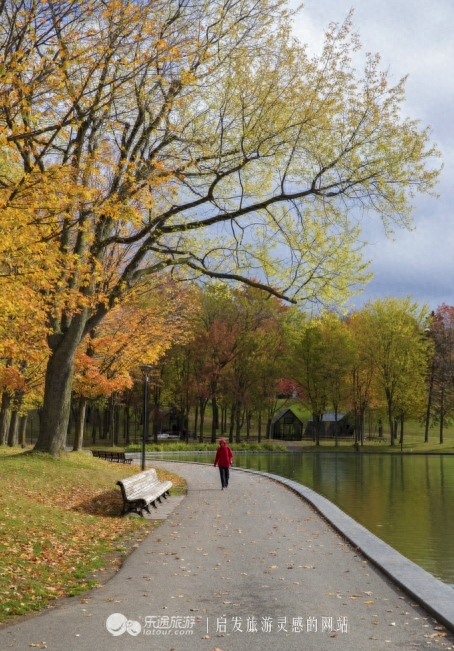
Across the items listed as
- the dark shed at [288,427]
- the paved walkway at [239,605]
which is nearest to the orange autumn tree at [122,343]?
the paved walkway at [239,605]

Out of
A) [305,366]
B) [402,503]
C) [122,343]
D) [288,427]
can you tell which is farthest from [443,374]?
[402,503]

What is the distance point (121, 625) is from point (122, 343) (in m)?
23.0

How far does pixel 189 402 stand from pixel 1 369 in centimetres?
3327

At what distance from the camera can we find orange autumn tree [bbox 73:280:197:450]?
92.0 feet

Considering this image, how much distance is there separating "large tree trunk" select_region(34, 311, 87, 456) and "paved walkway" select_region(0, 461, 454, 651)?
30.5 ft

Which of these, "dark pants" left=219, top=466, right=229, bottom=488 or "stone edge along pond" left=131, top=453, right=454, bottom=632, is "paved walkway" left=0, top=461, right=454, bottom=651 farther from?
→ "dark pants" left=219, top=466, right=229, bottom=488

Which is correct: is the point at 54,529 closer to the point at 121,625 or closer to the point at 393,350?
the point at 121,625

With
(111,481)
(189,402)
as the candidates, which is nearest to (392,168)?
(111,481)

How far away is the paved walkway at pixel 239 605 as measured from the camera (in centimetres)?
586

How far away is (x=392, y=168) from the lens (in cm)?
1647

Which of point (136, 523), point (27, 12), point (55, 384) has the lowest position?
point (136, 523)

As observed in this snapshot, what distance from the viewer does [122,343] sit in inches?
1139

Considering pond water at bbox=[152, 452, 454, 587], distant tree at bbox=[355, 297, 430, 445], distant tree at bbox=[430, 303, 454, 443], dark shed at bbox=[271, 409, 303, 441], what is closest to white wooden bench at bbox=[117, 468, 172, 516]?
pond water at bbox=[152, 452, 454, 587]

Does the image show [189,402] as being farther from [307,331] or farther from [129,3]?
[129,3]
